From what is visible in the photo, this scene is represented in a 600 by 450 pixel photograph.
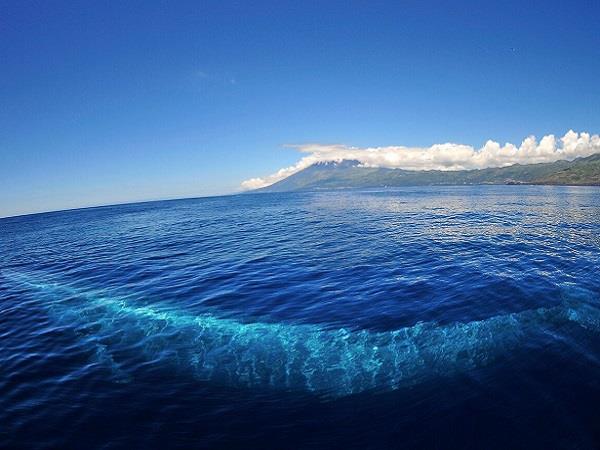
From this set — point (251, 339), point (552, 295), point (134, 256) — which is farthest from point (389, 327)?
point (134, 256)

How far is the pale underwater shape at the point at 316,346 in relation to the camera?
54.2 feet

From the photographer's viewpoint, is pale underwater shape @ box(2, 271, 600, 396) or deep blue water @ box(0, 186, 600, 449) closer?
deep blue water @ box(0, 186, 600, 449)

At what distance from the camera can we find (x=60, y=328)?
24.2 metres

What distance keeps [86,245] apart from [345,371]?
2712 inches

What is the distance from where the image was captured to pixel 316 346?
19.4m

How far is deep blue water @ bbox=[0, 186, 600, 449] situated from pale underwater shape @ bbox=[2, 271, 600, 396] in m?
0.11

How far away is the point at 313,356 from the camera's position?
18375 millimetres

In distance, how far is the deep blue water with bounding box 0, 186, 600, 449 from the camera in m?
13.0

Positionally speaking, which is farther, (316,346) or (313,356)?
(316,346)

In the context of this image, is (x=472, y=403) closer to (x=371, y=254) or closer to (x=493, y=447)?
(x=493, y=447)

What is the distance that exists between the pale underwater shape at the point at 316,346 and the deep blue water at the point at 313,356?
11cm

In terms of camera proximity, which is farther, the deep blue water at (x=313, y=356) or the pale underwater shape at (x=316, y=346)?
the pale underwater shape at (x=316, y=346)

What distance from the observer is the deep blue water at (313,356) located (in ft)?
42.8

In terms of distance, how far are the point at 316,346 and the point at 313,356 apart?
1.06m
